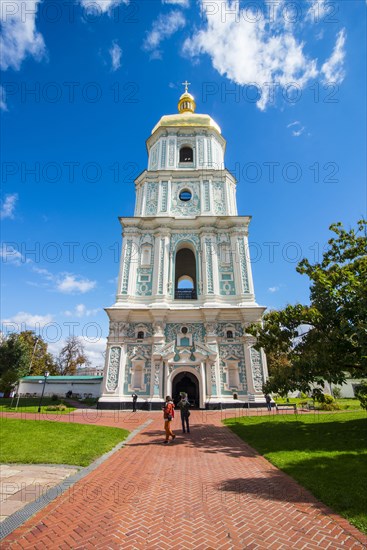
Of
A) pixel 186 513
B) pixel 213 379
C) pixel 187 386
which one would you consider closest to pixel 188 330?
pixel 213 379

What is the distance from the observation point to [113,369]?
70.9ft

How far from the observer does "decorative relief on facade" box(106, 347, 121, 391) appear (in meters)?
21.2

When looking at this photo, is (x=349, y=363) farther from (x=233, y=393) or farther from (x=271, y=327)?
(x=233, y=393)

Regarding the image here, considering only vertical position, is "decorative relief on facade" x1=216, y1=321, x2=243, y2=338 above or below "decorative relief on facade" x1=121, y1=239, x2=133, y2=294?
below

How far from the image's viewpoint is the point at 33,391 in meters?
35.9

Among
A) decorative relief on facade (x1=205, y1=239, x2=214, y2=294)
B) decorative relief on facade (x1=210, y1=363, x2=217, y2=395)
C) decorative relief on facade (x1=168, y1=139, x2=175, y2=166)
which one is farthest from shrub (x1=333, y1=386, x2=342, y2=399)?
decorative relief on facade (x1=168, y1=139, x2=175, y2=166)

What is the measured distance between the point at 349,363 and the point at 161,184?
2290 centimetres

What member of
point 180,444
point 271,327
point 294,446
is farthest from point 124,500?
point 271,327

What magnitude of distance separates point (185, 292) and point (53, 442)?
58.4 feet

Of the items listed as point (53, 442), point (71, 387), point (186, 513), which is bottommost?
point (186, 513)

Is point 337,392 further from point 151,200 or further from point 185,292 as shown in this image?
point 151,200

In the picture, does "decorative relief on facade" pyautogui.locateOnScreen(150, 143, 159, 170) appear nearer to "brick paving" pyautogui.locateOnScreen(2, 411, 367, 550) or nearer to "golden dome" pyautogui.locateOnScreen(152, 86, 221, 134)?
"golden dome" pyautogui.locateOnScreen(152, 86, 221, 134)

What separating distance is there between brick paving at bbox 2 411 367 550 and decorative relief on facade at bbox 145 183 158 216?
2297 cm

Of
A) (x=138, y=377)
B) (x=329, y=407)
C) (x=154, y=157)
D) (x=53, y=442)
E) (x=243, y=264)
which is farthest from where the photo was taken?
(x=154, y=157)
